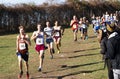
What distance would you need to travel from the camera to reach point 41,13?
150 feet

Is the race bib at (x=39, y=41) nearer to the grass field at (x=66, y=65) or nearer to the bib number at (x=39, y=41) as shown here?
the bib number at (x=39, y=41)

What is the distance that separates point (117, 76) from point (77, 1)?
4179 cm

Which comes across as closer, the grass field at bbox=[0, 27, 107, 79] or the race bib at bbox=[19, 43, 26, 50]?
the race bib at bbox=[19, 43, 26, 50]

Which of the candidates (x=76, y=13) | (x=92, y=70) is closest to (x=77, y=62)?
(x=92, y=70)

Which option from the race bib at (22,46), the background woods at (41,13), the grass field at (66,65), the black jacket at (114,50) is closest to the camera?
the black jacket at (114,50)

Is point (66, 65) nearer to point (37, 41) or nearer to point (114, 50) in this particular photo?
point (37, 41)

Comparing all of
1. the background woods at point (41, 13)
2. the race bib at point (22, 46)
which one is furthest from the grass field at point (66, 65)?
the background woods at point (41, 13)

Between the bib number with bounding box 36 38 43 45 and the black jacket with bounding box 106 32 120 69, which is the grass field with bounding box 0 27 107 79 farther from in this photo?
the black jacket with bounding box 106 32 120 69

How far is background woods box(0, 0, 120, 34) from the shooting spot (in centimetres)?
4238

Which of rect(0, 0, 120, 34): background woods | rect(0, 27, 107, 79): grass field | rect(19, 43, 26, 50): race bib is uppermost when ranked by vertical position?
rect(0, 0, 120, 34): background woods

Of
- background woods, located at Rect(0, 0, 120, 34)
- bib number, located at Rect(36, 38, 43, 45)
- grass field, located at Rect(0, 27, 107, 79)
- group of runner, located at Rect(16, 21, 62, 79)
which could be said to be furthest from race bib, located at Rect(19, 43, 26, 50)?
background woods, located at Rect(0, 0, 120, 34)

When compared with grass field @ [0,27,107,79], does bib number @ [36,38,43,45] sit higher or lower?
higher

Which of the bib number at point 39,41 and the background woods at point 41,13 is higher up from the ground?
the background woods at point 41,13

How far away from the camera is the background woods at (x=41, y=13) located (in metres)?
42.4
